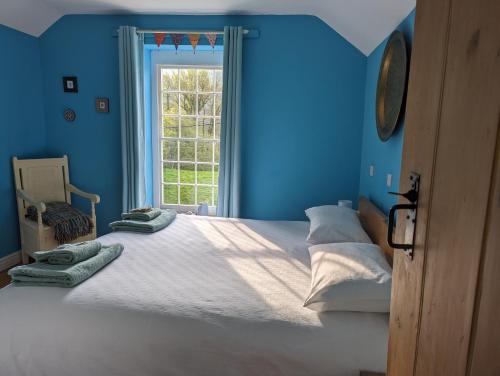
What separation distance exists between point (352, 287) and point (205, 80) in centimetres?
283

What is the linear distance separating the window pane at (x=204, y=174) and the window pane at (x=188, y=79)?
2.76ft

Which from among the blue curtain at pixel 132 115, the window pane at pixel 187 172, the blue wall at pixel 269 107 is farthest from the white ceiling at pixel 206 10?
the window pane at pixel 187 172

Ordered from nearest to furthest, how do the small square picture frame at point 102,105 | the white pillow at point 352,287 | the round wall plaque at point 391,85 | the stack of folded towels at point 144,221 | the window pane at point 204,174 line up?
the white pillow at point 352,287, the round wall plaque at point 391,85, the stack of folded towels at point 144,221, the small square picture frame at point 102,105, the window pane at point 204,174

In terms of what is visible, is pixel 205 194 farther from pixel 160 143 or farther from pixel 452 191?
pixel 452 191

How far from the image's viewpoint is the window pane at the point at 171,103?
379cm

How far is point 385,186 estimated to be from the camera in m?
2.53

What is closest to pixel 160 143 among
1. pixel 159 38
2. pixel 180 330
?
pixel 159 38

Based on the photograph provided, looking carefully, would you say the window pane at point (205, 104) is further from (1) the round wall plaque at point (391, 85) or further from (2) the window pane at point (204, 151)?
(1) the round wall plaque at point (391, 85)

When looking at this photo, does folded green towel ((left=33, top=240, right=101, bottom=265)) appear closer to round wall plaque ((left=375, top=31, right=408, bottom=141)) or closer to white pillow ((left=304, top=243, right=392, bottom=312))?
white pillow ((left=304, top=243, right=392, bottom=312))

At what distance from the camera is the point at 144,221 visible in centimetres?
279

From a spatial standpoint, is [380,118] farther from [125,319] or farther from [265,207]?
[125,319]

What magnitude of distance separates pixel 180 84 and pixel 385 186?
7.85 feet

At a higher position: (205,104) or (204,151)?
(205,104)

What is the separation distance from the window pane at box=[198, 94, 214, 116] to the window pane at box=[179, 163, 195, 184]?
58 centimetres
